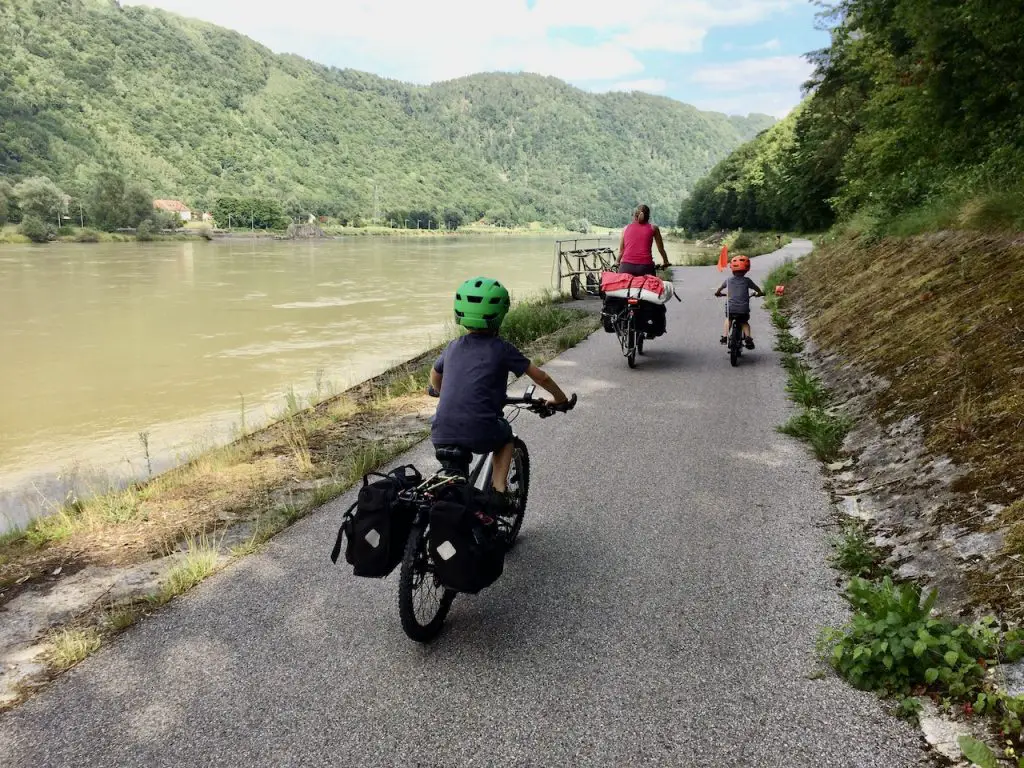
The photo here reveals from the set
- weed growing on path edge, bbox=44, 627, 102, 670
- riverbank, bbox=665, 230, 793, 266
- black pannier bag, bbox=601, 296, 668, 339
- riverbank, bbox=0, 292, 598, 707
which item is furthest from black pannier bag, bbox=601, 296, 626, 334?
riverbank, bbox=665, 230, 793, 266

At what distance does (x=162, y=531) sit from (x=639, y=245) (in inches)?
306

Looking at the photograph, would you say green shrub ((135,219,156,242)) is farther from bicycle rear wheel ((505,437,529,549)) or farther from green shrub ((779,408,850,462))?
bicycle rear wheel ((505,437,529,549))

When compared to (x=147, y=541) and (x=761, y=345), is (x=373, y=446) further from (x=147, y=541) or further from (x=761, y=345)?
(x=761, y=345)

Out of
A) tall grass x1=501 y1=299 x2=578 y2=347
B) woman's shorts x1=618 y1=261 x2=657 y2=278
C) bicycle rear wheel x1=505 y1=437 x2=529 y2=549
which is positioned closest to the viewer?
bicycle rear wheel x1=505 y1=437 x2=529 y2=549

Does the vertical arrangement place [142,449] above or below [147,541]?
below

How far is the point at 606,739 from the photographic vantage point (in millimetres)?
2662

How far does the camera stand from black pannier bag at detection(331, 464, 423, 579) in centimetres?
304

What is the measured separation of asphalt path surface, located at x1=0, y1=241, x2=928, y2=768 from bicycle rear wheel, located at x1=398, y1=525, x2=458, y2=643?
12 cm

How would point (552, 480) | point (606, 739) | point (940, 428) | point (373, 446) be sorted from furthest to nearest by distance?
point (373, 446), point (552, 480), point (940, 428), point (606, 739)

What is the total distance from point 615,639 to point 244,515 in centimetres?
318

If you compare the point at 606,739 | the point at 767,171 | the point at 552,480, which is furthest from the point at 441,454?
the point at 767,171

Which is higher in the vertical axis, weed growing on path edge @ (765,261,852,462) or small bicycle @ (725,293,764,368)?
small bicycle @ (725,293,764,368)

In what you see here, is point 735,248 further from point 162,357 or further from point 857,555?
point 857,555

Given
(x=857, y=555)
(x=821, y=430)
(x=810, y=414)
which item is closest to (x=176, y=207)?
(x=810, y=414)
